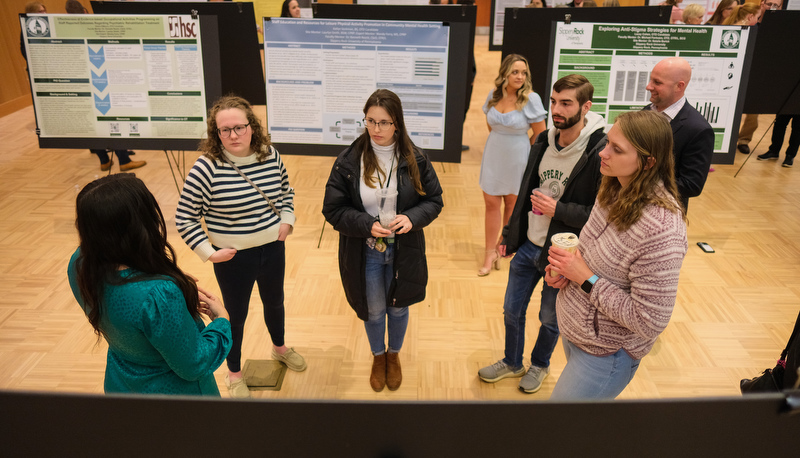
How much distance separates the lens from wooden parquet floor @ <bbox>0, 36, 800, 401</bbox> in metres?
3.21

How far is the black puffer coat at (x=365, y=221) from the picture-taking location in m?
2.69

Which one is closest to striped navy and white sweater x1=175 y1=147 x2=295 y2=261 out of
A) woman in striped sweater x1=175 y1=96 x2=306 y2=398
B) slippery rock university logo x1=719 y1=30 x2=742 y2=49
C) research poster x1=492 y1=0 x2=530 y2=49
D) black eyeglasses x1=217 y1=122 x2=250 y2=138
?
woman in striped sweater x1=175 y1=96 x2=306 y2=398

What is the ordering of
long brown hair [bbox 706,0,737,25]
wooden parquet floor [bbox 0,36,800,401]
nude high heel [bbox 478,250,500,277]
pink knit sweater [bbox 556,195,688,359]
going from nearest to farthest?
pink knit sweater [bbox 556,195,688,359] → wooden parquet floor [bbox 0,36,800,401] → nude high heel [bbox 478,250,500,277] → long brown hair [bbox 706,0,737,25]

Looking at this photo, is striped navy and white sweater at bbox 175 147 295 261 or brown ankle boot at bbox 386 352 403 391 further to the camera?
brown ankle boot at bbox 386 352 403 391

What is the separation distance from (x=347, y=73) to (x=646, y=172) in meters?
2.80

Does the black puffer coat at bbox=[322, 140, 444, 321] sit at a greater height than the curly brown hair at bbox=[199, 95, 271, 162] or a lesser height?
lesser

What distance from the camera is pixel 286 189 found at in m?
2.90

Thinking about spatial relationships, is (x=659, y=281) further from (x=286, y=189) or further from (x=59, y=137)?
(x=59, y=137)

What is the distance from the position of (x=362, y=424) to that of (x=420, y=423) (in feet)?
0.25

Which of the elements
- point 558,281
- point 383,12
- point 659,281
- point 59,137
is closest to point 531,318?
point 558,281

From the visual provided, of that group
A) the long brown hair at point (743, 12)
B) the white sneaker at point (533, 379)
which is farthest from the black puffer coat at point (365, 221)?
the long brown hair at point (743, 12)

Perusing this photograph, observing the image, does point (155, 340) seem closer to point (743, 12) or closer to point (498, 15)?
point (743, 12)

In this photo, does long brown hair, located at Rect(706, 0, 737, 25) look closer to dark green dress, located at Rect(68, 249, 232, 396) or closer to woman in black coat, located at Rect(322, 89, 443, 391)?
woman in black coat, located at Rect(322, 89, 443, 391)

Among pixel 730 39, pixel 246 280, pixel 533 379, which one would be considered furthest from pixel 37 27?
pixel 730 39
